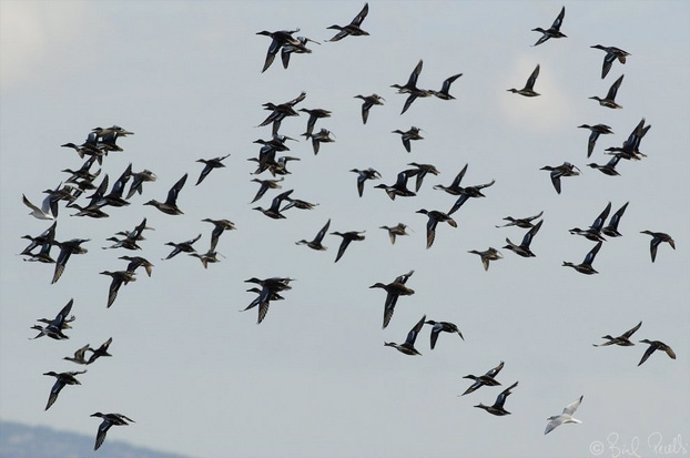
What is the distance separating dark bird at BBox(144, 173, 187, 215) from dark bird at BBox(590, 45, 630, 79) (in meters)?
22.5

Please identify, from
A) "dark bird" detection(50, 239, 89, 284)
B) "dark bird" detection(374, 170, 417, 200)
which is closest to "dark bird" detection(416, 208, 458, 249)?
"dark bird" detection(374, 170, 417, 200)

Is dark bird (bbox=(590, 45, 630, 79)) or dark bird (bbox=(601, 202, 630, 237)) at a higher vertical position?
dark bird (bbox=(590, 45, 630, 79))

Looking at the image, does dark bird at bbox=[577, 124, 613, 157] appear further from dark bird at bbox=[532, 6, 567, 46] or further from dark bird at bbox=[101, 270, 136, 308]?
dark bird at bbox=[101, 270, 136, 308]

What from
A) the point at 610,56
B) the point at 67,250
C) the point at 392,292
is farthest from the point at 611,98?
the point at 67,250

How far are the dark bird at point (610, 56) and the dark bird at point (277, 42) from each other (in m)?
15.9

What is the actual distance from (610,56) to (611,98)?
7.24 feet

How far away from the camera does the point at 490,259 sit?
101 metres

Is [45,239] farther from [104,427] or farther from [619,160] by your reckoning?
[619,160]

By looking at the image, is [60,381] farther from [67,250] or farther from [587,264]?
[587,264]

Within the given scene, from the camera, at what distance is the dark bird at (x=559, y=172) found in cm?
10038

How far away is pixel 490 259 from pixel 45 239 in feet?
76.0

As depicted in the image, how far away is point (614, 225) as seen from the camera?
99.4m

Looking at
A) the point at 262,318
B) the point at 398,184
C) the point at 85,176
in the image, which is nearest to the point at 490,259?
the point at 398,184

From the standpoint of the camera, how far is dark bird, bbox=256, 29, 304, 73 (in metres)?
98.1
